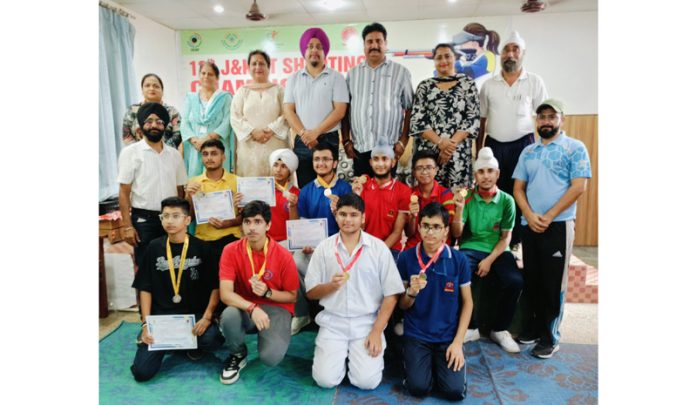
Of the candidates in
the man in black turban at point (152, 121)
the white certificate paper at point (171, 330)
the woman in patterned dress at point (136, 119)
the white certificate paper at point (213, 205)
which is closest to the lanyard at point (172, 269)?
the white certificate paper at point (171, 330)

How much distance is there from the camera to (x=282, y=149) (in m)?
3.75

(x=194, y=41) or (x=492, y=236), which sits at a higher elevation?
(x=194, y=41)

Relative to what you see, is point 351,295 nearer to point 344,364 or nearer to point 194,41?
point 344,364

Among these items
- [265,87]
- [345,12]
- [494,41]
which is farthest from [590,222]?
[265,87]

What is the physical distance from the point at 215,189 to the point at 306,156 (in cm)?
86

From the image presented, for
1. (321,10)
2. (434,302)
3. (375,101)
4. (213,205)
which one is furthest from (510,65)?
(321,10)

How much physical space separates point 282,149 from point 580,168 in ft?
7.81

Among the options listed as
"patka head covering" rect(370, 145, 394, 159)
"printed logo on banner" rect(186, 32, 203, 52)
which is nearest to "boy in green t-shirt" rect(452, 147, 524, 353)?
"patka head covering" rect(370, 145, 394, 159)

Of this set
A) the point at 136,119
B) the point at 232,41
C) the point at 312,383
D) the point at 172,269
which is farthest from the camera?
the point at 232,41

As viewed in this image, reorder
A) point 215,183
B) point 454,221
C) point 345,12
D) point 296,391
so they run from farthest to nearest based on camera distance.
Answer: point 345,12 < point 215,183 < point 454,221 < point 296,391

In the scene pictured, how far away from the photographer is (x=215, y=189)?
3.56 m

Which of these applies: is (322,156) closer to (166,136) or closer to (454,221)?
(454,221)

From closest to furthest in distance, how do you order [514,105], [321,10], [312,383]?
[312,383]
[514,105]
[321,10]

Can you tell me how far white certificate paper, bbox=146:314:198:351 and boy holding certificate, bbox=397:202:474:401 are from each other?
57.4 inches
